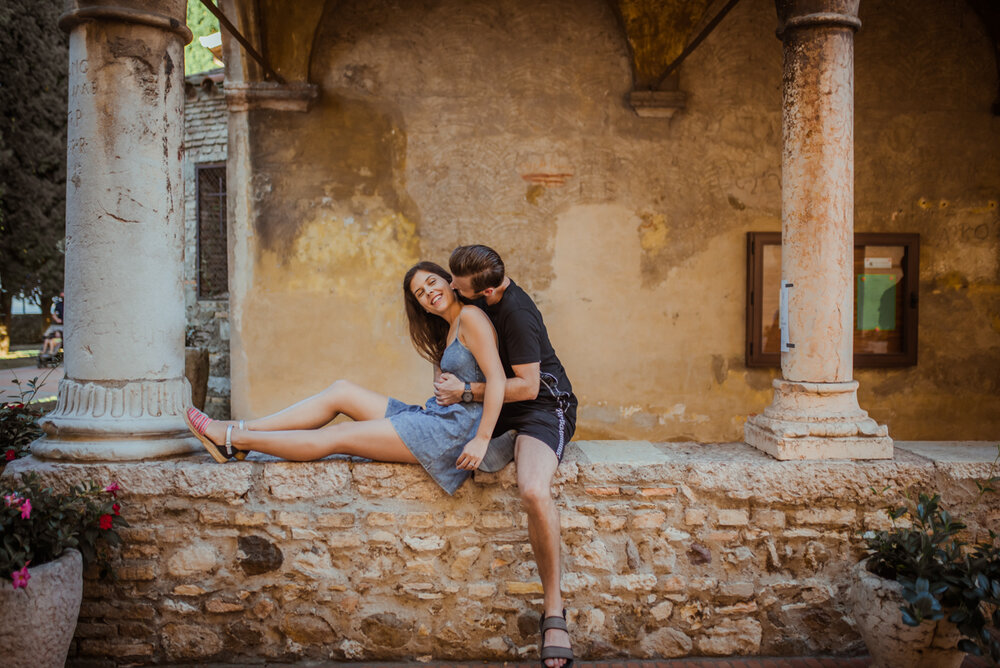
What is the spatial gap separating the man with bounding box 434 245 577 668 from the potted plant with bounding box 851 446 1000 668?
3.98ft

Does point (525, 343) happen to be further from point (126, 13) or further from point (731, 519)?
point (126, 13)

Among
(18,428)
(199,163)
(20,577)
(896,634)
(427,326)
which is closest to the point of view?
(20,577)

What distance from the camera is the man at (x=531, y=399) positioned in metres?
2.94

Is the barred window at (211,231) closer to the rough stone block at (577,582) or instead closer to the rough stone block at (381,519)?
the rough stone block at (381,519)

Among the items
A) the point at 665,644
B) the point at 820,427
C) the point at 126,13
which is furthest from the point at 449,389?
the point at 126,13

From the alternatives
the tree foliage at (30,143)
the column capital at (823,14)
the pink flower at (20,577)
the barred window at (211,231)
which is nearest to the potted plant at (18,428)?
the pink flower at (20,577)

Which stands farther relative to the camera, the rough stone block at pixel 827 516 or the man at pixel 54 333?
the man at pixel 54 333

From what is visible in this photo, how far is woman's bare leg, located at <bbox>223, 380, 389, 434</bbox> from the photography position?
3322 millimetres

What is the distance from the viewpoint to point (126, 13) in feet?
10.9

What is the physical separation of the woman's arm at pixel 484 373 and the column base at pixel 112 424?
140 centimetres

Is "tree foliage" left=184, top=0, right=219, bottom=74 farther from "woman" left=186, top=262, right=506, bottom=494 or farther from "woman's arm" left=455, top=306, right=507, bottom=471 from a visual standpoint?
"woman's arm" left=455, top=306, right=507, bottom=471

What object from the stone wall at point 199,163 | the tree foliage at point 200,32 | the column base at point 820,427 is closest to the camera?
the column base at point 820,427

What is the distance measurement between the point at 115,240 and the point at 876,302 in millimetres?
5905

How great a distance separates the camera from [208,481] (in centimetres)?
324
